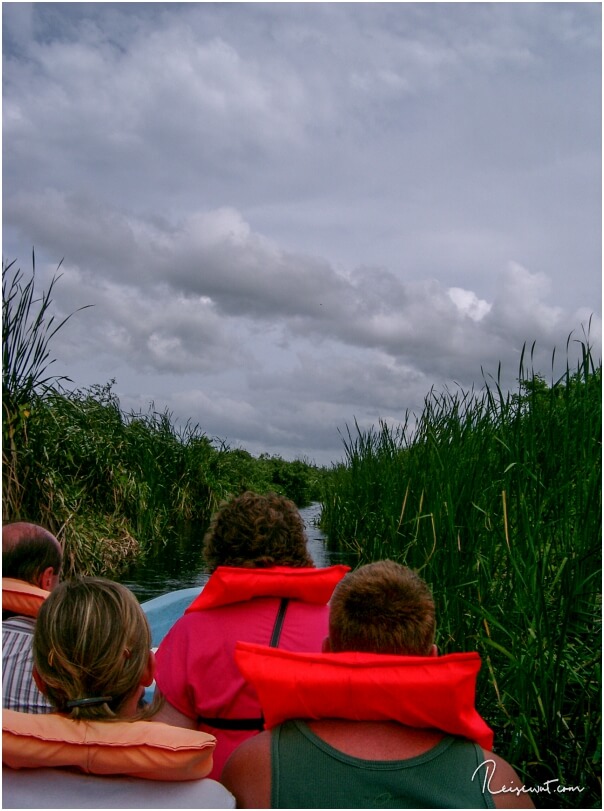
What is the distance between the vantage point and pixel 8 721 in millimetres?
1674

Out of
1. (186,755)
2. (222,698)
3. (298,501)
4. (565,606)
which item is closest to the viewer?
(186,755)

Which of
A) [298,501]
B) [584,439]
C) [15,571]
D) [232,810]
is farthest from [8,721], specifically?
[298,501]

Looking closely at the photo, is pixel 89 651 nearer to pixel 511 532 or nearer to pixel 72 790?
pixel 72 790

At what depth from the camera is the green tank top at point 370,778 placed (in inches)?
63.0

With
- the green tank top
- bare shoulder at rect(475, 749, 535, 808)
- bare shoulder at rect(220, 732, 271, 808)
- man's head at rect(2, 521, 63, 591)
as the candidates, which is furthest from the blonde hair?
man's head at rect(2, 521, 63, 591)

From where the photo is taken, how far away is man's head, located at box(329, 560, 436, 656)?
5.82 ft

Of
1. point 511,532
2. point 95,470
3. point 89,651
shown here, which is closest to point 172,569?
point 95,470

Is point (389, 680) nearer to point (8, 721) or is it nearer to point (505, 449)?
point (8, 721)

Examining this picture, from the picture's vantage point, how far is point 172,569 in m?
9.55

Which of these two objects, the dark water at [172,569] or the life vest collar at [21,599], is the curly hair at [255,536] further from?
the dark water at [172,569]

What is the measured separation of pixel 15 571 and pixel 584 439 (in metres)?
2.47

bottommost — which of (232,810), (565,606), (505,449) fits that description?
(232,810)

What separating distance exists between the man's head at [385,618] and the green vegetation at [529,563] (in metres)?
1.33

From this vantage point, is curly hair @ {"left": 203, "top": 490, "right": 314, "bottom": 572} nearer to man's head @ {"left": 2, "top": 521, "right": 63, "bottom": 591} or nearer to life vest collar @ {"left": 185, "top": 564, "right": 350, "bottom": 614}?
life vest collar @ {"left": 185, "top": 564, "right": 350, "bottom": 614}
